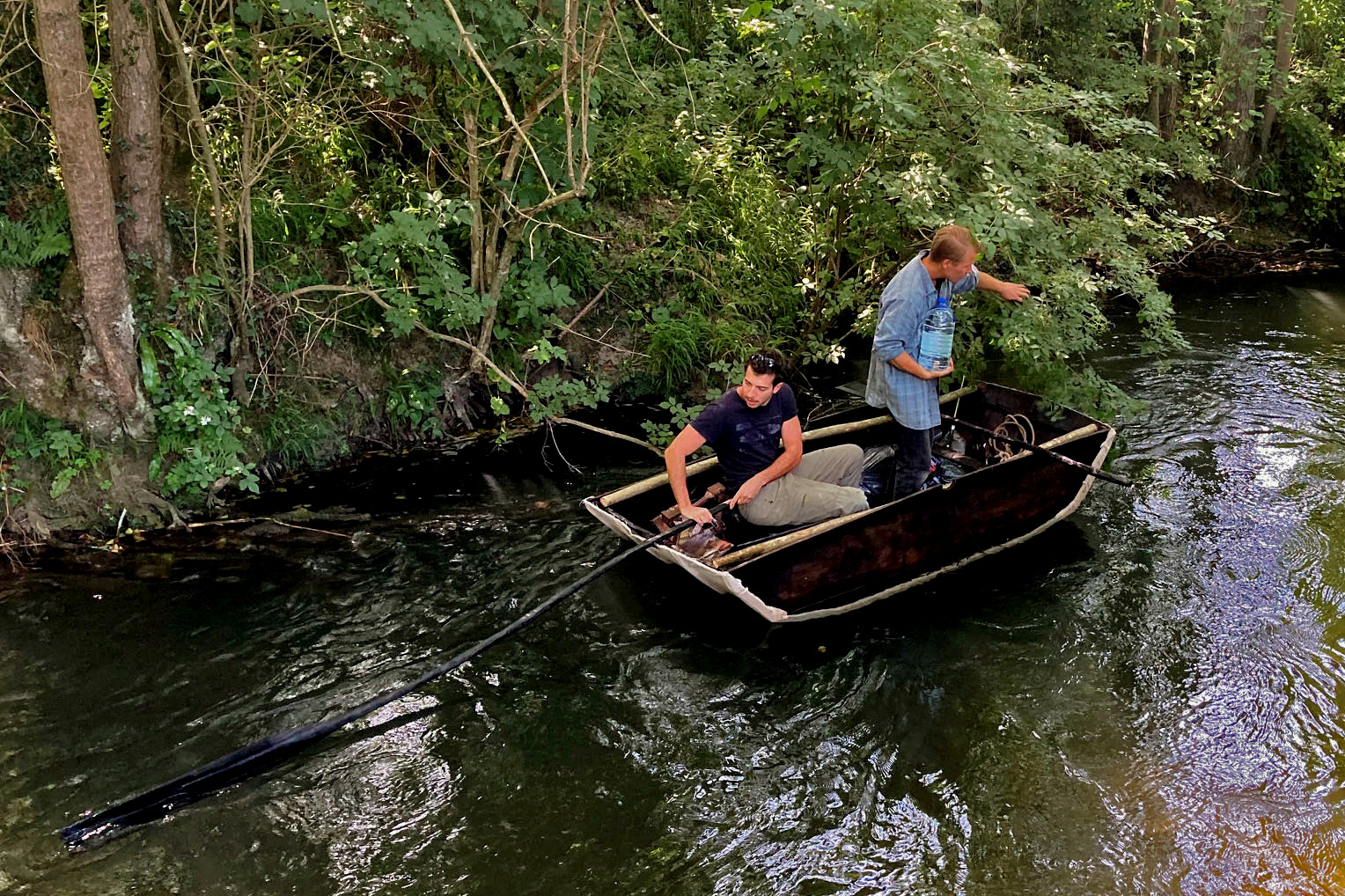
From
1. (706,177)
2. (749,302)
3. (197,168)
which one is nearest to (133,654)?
(197,168)

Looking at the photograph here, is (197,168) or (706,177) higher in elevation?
(197,168)

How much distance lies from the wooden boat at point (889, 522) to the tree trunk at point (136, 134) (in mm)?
3702

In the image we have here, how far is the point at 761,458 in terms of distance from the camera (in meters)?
5.30

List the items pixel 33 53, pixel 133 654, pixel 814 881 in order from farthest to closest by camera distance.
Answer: pixel 33 53
pixel 133 654
pixel 814 881

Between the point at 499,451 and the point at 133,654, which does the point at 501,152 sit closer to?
the point at 499,451

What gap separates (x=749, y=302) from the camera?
8641mm

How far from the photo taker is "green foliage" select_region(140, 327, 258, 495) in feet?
20.5

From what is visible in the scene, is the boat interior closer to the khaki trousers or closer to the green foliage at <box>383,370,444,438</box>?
the khaki trousers

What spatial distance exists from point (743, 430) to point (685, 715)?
162 cm

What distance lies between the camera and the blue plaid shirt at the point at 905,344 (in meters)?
5.28

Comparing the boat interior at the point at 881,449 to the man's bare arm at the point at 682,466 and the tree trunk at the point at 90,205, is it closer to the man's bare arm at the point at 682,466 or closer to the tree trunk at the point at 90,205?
the man's bare arm at the point at 682,466

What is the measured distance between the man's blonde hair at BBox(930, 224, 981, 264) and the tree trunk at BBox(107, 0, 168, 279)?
5.28m

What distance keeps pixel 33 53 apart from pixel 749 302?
5812mm

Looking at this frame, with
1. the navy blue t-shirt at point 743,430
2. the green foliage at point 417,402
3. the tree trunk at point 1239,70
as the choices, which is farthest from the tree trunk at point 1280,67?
the green foliage at point 417,402
